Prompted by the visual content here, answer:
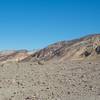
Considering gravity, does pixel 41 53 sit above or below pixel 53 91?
above

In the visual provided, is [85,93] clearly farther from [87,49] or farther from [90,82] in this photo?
[87,49]

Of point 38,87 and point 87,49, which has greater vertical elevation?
point 87,49

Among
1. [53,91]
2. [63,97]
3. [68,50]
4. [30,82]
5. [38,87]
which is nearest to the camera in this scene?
[63,97]

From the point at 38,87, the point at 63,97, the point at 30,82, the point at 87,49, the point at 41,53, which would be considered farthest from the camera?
the point at 41,53

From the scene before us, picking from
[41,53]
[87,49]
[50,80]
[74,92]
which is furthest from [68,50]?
[74,92]

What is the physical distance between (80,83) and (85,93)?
8.17 ft

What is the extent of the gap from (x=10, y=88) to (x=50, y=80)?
2.71 meters

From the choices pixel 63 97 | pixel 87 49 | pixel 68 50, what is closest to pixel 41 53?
pixel 68 50

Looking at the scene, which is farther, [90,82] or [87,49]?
[87,49]

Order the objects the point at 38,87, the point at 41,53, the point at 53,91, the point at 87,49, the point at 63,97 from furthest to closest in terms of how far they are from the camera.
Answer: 1. the point at 41,53
2. the point at 87,49
3. the point at 38,87
4. the point at 53,91
5. the point at 63,97

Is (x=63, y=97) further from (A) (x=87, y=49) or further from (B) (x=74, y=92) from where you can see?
(A) (x=87, y=49)

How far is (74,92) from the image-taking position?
14.5m

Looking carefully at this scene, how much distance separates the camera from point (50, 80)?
18.5 m

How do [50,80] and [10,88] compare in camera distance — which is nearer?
[10,88]
